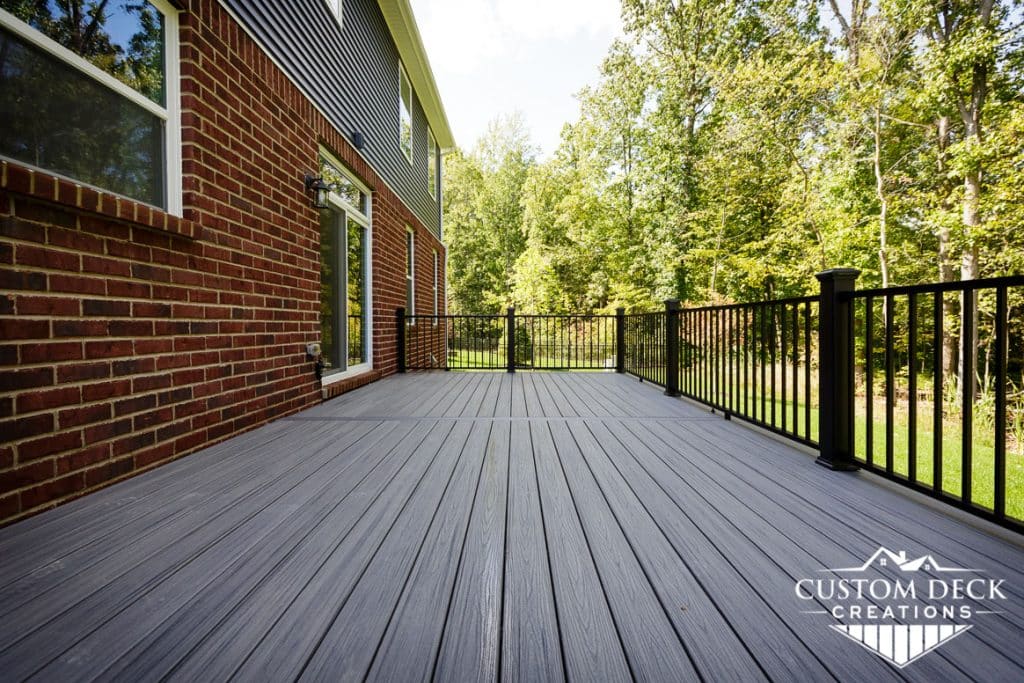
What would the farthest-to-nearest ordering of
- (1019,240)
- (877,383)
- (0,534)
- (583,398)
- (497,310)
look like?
1. (497,310)
2. (877,383)
3. (1019,240)
4. (583,398)
5. (0,534)

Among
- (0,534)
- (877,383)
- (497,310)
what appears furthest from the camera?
(497,310)

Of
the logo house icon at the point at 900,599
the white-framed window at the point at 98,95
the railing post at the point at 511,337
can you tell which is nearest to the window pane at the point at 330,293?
the white-framed window at the point at 98,95

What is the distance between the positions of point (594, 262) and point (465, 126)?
33.2ft

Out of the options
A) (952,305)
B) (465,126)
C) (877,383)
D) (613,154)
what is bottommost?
(877,383)

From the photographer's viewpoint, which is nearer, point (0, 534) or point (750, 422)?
point (0, 534)

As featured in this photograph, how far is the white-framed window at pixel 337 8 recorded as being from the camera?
381 centimetres

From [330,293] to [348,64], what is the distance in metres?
2.31

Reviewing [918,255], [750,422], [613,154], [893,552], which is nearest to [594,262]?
[613,154]

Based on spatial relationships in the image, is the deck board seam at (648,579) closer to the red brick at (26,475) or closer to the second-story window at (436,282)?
the red brick at (26,475)

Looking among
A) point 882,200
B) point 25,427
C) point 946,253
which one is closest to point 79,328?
point 25,427

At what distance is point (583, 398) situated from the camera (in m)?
3.89

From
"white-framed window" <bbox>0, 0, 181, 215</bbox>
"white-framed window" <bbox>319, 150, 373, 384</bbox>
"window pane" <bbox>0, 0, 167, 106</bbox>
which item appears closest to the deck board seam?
"white-framed window" <bbox>0, 0, 181, 215</bbox>

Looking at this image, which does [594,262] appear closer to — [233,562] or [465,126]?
[465,126]

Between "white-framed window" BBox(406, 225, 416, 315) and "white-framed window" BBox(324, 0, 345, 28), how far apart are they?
279 centimetres
